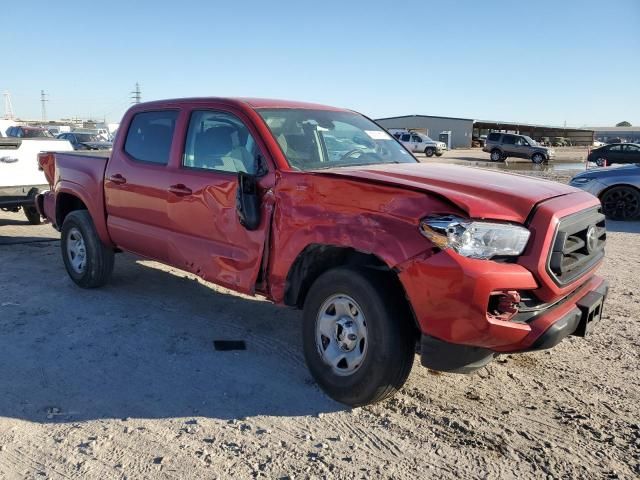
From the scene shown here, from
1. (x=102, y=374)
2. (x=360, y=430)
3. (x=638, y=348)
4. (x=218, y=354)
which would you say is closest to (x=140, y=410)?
(x=102, y=374)

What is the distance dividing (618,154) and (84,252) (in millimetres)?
29680

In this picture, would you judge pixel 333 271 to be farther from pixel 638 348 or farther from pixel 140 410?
pixel 638 348

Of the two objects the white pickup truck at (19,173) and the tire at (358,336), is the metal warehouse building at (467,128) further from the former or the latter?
the tire at (358,336)

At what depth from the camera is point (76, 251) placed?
610 centimetres

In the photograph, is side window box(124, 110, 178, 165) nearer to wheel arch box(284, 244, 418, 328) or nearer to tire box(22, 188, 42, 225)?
wheel arch box(284, 244, 418, 328)

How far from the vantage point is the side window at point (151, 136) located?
494 centimetres

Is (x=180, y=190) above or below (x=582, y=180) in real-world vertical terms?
above

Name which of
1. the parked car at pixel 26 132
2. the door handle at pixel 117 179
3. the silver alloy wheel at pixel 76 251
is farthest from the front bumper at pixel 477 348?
the parked car at pixel 26 132

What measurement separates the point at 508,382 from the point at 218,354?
216 cm

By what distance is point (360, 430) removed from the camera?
3271mm

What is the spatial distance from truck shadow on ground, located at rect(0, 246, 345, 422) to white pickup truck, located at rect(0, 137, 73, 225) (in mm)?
3048

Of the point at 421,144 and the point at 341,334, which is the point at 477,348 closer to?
the point at 341,334

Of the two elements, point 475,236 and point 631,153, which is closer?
point 475,236

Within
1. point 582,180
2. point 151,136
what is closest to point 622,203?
point 582,180
